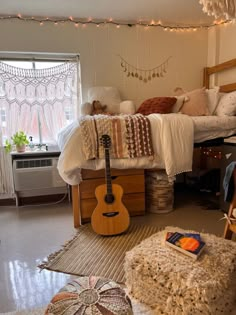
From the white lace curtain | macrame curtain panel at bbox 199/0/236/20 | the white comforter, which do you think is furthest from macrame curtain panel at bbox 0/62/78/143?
macrame curtain panel at bbox 199/0/236/20

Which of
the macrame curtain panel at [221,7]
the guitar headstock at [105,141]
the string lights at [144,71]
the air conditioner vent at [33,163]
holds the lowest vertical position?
the air conditioner vent at [33,163]

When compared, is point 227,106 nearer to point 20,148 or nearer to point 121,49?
point 121,49

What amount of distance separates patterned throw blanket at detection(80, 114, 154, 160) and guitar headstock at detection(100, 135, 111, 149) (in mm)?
35

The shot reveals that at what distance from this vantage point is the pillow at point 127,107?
3.30 m

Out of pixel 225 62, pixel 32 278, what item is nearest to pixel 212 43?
pixel 225 62

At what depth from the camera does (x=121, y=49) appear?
349 centimetres

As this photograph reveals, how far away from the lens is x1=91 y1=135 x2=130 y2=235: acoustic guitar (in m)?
2.22

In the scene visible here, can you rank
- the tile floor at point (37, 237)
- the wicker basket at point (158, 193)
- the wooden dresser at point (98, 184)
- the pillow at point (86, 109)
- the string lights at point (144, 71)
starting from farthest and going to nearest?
the string lights at point (144, 71) < the pillow at point (86, 109) < the wicker basket at point (158, 193) < the wooden dresser at point (98, 184) < the tile floor at point (37, 237)

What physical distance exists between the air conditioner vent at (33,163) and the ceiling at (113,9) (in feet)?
5.78

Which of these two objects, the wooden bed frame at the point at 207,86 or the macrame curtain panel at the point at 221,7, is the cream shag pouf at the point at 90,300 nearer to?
the wooden bed frame at the point at 207,86

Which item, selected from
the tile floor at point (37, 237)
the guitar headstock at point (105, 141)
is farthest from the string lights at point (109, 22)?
the tile floor at point (37, 237)

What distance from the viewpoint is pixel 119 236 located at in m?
2.22

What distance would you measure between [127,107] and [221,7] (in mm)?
1996

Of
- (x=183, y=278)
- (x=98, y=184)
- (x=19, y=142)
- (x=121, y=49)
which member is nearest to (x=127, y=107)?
(x=121, y=49)
